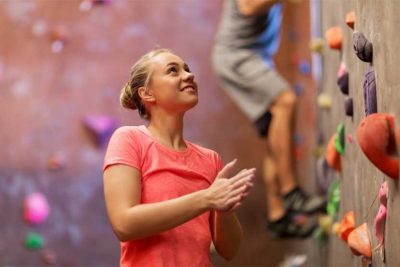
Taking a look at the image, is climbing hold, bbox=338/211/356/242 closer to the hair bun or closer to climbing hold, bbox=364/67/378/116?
climbing hold, bbox=364/67/378/116

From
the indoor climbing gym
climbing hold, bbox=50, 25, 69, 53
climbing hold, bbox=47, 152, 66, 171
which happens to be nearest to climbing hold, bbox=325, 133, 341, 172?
the indoor climbing gym

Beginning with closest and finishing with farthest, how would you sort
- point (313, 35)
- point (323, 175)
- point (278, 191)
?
point (323, 175)
point (278, 191)
point (313, 35)

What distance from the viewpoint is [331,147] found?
2.97 metres

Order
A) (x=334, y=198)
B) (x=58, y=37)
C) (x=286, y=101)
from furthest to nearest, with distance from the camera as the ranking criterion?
(x=58, y=37) → (x=286, y=101) → (x=334, y=198)

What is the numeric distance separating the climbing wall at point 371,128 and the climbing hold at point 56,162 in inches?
76.0

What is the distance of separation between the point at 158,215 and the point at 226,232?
0.80 ft

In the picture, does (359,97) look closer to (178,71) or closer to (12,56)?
(178,71)

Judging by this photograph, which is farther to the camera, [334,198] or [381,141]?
[334,198]

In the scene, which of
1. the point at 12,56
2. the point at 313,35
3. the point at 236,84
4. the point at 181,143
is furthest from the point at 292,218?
the point at 181,143

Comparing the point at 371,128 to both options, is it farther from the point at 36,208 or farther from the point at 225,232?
the point at 36,208

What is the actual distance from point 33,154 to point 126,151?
116 inches

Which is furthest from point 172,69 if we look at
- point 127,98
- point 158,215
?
point 158,215

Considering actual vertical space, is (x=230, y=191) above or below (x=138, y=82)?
below

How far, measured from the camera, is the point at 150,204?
165cm
